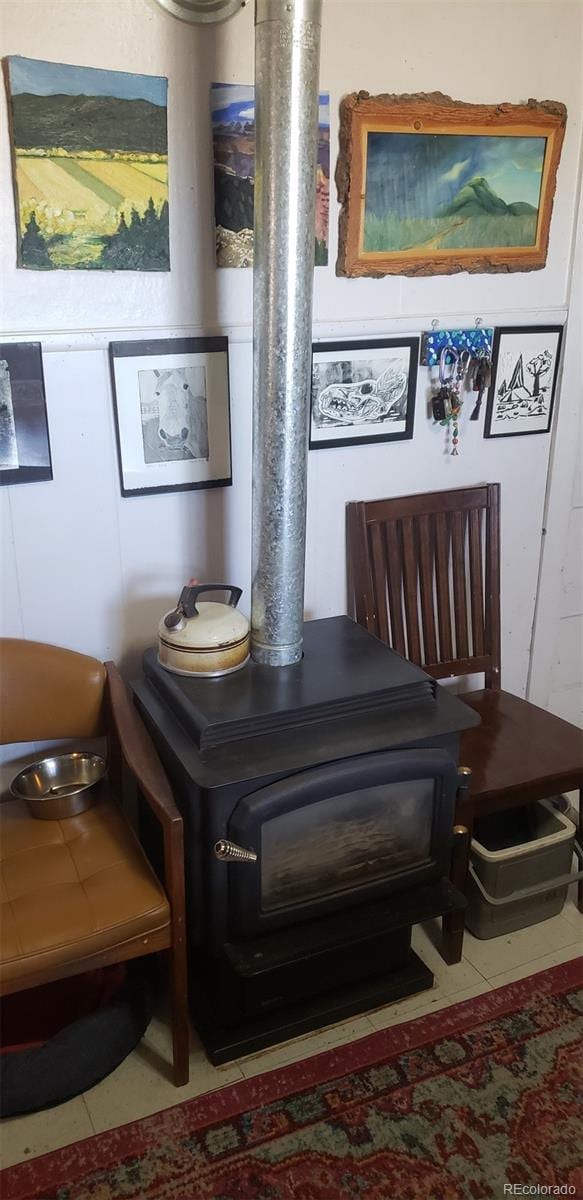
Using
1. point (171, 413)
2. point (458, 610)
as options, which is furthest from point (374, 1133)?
point (171, 413)

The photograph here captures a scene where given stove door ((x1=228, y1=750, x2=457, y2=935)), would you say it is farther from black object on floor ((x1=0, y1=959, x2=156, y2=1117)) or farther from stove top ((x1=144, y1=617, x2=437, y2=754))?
black object on floor ((x1=0, y1=959, x2=156, y2=1117))

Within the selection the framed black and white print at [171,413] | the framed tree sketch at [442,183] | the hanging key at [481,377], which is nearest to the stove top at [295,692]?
the framed black and white print at [171,413]

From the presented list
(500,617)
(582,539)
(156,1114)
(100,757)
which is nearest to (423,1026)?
(156,1114)

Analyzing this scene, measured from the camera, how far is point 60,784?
1.83 m

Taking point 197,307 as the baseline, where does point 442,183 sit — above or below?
above

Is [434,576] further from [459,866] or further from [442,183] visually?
[442,183]

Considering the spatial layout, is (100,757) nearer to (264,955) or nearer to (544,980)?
(264,955)

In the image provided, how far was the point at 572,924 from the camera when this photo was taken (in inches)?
81.0

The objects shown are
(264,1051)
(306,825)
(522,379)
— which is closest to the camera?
(306,825)

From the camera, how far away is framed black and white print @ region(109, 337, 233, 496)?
1758 millimetres

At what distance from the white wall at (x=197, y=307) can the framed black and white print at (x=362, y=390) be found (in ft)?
0.12

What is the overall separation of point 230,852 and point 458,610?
0.97 meters

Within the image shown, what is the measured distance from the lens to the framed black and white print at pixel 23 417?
165 centimetres

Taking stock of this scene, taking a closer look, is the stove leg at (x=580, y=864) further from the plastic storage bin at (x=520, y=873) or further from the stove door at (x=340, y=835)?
the stove door at (x=340, y=835)
